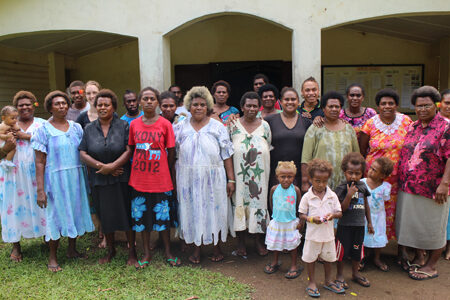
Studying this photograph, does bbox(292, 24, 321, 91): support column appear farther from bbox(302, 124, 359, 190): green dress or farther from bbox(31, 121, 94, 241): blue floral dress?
bbox(31, 121, 94, 241): blue floral dress

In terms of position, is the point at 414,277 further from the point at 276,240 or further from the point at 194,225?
the point at 194,225

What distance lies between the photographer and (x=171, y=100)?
4242 millimetres

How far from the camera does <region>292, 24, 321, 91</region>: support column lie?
5117mm

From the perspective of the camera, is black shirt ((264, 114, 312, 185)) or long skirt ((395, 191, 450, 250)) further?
black shirt ((264, 114, 312, 185))

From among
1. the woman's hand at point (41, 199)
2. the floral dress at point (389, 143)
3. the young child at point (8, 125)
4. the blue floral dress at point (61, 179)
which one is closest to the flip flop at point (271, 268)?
the floral dress at point (389, 143)

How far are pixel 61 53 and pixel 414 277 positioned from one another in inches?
322

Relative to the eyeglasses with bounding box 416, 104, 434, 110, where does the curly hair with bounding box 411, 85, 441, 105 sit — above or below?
above

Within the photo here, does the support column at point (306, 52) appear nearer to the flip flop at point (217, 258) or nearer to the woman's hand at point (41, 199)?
the flip flop at point (217, 258)

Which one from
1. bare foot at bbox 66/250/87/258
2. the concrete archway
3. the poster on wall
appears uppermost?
the concrete archway

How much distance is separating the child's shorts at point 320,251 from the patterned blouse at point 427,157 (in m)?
1.05

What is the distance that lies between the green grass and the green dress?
1.41 m

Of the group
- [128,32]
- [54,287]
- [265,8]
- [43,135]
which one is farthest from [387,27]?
[54,287]

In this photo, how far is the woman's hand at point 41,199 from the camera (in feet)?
12.2

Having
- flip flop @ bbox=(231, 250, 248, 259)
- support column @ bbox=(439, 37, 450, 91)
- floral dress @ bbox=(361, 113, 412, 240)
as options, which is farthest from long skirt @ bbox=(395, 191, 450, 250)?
support column @ bbox=(439, 37, 450, 91)
